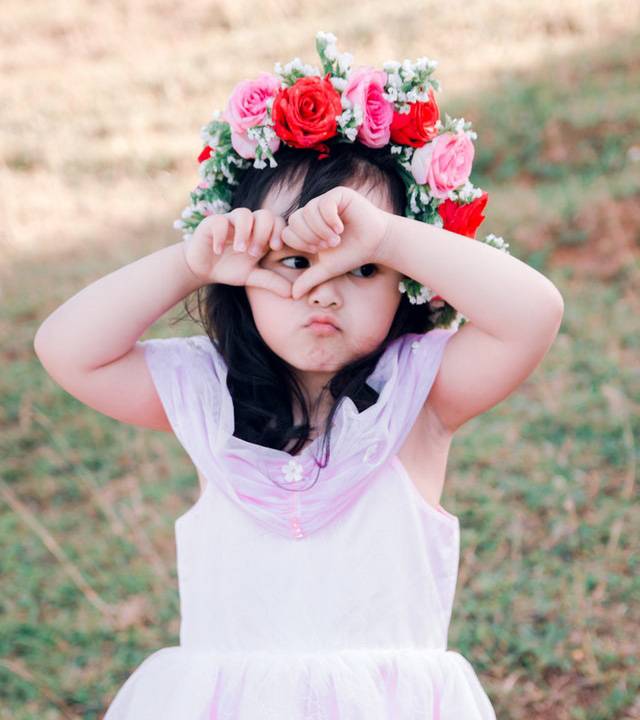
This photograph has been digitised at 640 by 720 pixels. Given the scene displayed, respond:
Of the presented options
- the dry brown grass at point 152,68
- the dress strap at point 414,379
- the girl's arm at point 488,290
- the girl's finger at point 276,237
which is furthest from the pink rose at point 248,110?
the dry brown grass at point 152,68

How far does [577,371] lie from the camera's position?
13.6 ft

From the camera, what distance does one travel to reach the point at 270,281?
1.86 meters

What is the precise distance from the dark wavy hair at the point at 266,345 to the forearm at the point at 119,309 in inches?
7.6

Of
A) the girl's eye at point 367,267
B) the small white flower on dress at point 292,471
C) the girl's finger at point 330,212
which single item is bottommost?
the small white flower on dress at point 292,471

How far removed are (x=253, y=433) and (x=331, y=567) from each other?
1.11 feet

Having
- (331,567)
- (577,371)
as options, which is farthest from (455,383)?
(577,371)

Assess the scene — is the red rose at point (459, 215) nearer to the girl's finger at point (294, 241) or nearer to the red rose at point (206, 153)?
the girl's finger at point (294, 241)

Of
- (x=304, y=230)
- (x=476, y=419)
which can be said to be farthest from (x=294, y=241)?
(x=476, y=419)

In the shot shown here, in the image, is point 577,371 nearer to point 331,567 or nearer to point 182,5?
point 331,567

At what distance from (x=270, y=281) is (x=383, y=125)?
399mm

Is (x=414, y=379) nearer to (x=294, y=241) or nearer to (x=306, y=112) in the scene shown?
(x=294, y=241)

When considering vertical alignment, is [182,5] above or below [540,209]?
above

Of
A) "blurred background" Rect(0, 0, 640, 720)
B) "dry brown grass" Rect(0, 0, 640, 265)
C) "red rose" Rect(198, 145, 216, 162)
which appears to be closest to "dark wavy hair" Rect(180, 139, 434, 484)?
"red rose" Rect(198, 145, 216, 162)

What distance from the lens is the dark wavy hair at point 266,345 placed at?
1.96 metres
